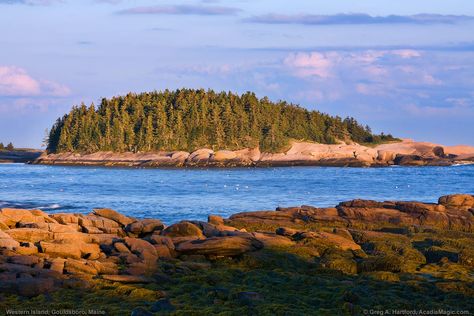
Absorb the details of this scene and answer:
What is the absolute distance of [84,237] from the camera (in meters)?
23.9

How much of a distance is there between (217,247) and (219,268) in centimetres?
134

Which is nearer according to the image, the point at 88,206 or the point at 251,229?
the point at 251,229

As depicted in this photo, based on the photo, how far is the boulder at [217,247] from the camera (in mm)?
23484

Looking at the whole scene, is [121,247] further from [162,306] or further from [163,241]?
[162,306]

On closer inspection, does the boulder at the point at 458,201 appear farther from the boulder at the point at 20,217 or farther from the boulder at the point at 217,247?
the boulder at the point at 20,217

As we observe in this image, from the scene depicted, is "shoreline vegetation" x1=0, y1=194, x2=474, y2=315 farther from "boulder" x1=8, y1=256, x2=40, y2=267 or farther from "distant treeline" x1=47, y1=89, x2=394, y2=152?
"distant treeline" x1=47, y1=89, x2=394, y2=152

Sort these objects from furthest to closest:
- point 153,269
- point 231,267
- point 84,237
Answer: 1. point 84,237
2. point 231,267
3. point 153,269

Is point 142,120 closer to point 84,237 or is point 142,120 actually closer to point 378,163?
point 378,163

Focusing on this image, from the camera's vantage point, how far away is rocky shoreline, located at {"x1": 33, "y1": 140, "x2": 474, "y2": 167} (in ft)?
479

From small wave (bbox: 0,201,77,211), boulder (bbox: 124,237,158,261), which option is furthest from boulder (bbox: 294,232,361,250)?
small wave (bbox: 0,201,77,211)

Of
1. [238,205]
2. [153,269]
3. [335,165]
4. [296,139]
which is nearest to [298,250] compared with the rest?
[153,269]

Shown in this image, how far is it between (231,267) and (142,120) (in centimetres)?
14386

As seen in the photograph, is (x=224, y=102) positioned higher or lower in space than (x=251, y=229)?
higher

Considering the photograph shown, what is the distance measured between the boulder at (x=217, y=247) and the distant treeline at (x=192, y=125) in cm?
13050
